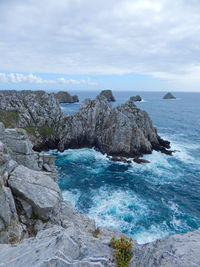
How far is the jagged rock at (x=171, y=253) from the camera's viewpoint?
800cm

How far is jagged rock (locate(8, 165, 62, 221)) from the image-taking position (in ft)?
52.0

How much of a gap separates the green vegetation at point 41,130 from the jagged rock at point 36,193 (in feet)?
187

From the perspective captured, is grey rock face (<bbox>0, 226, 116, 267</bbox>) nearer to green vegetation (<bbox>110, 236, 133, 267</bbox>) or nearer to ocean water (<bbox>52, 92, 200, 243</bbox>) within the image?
green vegetation (<bbox>110, 236, 133, 267</bbox>)

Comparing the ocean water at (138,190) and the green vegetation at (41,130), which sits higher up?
the green vegetation at (41,130)

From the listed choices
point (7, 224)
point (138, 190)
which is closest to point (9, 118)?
point (138, 190)

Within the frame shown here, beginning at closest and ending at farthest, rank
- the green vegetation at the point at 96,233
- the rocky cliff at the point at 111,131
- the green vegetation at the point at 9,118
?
the green vegetation at the point at 96,233 < the rocky cliff at the point at 111,131 < the green vegetation at the point at 9,118

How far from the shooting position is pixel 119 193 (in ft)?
142

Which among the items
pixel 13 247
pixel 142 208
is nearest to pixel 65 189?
pixel 142 208

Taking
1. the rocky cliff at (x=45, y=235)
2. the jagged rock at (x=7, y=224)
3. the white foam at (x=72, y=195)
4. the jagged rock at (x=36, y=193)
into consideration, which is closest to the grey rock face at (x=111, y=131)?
the white foam at (x=72, y=195)

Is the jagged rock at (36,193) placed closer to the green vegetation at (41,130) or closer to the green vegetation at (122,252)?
the green vegetation at (122,252)

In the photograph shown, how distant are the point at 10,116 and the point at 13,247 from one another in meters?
74.2

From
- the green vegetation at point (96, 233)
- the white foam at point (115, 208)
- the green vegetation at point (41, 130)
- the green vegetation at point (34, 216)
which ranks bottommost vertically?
the white foam at point (115, 208)

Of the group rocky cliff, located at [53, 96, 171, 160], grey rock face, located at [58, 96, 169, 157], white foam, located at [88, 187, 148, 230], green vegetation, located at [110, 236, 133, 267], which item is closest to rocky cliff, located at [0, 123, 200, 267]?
green vegetation, located at [110, 236, 133, 267]

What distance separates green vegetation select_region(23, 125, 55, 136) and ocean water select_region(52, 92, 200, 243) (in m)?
12.6
